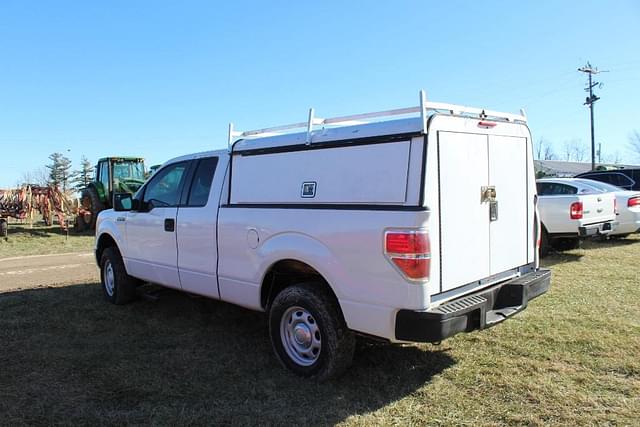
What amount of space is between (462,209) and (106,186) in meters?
18.9

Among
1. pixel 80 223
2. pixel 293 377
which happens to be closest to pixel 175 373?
pixel 293 377

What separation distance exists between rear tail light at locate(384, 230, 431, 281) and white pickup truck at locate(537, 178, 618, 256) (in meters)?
7.07

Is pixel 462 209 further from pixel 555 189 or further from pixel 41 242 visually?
pixel 41 242

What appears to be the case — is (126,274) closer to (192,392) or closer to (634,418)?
(192,392)

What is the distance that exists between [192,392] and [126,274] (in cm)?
318

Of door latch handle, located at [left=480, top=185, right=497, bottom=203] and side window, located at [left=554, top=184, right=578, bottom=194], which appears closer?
door latch handle, located at [left=480, top=185, right=497, bottom=203]

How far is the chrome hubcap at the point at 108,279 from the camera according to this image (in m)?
6.90

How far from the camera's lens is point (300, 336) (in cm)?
423

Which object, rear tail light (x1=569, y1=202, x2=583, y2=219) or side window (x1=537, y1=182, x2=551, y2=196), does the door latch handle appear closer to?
rear tail light (x1=569, y1=202, x2=583, y2=219)

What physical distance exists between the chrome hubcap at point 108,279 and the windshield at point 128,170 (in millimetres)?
14219

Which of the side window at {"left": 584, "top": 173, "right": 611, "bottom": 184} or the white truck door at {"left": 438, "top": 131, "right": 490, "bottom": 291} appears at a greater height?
the side window at {"left": 584, "top": 173, "right": 611, "bottom": 184}

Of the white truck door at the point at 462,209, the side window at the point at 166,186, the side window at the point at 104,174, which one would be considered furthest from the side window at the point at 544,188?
the side window at the point at 104,174

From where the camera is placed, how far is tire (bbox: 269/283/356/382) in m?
3.92

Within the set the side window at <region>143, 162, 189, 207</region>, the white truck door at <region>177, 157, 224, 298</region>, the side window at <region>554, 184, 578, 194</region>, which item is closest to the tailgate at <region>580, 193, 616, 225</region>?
the side window at <region>554, 184, 578, 194</region>
